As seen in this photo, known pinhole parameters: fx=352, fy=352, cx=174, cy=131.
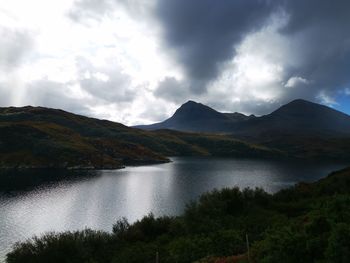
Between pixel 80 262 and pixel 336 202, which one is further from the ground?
pixel 336 202

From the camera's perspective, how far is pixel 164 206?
3649 inches

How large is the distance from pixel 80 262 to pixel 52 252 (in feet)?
11.6

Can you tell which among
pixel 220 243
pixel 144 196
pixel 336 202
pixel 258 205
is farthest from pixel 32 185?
pixel 336 202

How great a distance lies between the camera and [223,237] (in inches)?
1538

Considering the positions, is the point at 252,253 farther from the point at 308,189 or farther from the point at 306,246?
the point at 308,189

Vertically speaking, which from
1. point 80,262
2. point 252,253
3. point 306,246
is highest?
point 306,246

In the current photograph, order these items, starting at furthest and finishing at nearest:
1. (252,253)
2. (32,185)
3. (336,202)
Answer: (32,185) < (336,202) < (252,253)

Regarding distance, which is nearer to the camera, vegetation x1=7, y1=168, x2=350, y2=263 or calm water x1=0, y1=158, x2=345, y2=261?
vegetation x1=7, y1=168, x2=350, y2=263

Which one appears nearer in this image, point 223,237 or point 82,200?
point 223,237

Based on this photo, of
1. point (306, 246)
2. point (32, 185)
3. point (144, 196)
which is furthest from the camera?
point (32, 185)

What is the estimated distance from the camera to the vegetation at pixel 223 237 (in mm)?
24109

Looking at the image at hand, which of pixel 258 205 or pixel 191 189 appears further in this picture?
pixel 191 189

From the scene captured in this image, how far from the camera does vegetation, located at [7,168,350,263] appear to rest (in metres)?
24.1

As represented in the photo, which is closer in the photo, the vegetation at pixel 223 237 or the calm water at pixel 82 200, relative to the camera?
the vegetation at pixel 223 237
